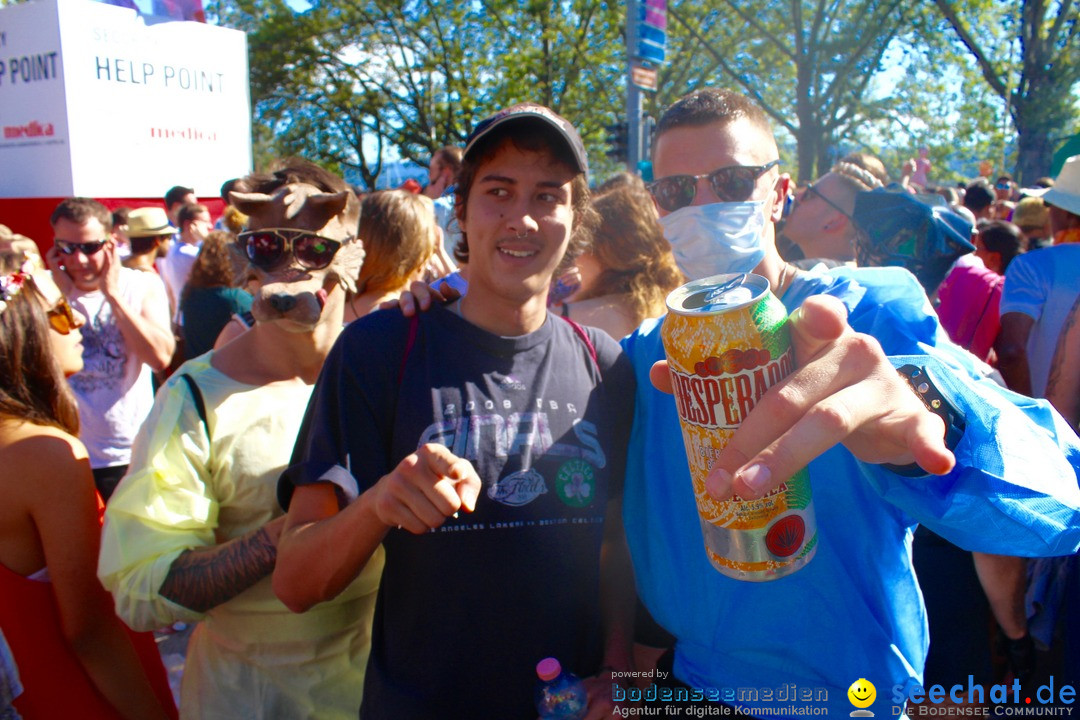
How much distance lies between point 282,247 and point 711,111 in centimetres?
136

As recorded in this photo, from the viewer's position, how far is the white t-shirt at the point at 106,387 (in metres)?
3.89

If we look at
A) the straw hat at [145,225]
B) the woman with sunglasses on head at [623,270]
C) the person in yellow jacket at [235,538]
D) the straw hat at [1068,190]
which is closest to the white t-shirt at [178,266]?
the straw hat at [145,225]

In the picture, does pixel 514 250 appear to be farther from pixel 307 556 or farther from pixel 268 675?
pixel 268 675

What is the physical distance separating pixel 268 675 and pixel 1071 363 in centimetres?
301

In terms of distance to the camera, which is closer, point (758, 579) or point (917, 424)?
point (917, 424)

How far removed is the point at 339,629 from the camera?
2.03 m

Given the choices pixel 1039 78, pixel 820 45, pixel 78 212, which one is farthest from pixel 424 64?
pixel 78 212

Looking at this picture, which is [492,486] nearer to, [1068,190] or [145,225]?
[1068,190]

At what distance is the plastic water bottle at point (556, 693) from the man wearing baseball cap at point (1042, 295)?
9.03 feet

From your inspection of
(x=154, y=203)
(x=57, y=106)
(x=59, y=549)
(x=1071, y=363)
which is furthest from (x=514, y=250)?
(x=154, y=203)

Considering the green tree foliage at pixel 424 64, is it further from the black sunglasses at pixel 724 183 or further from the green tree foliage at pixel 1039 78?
the black sunglasses at pixel 724 183

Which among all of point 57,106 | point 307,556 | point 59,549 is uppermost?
point 57,106

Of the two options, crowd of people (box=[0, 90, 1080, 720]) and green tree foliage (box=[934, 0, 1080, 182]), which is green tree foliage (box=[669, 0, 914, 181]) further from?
crowd of people (box=[0, 90, 1080, 720])

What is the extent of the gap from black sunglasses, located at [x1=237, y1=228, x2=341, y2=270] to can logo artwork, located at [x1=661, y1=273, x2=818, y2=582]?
55.3 inches
